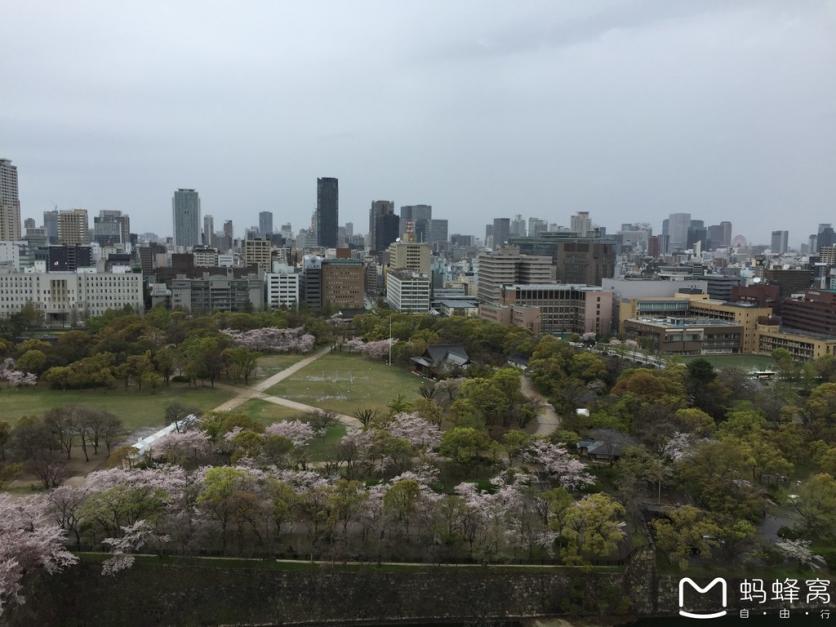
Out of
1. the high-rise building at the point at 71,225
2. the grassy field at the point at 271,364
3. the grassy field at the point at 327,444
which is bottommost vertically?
the grassy field at the point at 271,364

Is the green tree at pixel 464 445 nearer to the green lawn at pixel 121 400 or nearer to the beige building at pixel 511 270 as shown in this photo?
the green lawn at pixel 121 400

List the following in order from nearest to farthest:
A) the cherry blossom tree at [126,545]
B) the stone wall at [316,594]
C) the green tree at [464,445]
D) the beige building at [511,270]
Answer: the cherry blossom tree at [126,545] < the stone wall at [316,594] < the green tree at [464,445] < the beige building at [511,270]

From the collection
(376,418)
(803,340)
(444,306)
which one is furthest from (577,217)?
(376,418)

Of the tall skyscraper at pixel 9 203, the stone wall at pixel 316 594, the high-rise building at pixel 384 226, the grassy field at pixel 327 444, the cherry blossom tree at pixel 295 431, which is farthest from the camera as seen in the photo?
the high-rise building at pixel 384 226

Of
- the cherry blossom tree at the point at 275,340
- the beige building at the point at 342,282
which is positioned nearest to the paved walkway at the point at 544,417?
the cherry blossom tree at the point at 275,340

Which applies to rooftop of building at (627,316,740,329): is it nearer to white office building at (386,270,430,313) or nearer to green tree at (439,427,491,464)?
white office building at (386,270,430,313)

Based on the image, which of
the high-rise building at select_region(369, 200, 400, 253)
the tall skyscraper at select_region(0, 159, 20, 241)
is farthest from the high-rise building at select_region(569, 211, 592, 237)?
the tall skyscraper at select_region(0, 159, 20, 241)
